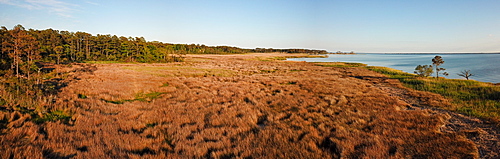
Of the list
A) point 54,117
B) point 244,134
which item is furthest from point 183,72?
point 244,134

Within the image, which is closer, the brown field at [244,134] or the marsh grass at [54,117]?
the brown field at [244,134]

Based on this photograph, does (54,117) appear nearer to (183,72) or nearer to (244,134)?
(244,134)

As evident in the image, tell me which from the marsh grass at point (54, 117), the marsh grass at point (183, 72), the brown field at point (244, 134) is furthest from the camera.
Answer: the marsh grass at point (183, 72)

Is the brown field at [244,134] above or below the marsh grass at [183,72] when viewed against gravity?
below

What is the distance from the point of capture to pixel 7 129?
5812mm

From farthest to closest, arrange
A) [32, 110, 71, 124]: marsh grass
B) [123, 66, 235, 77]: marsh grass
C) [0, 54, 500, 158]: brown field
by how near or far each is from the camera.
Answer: [123, 66, 235, 77]: marsh grass < [32, 110, 71, 124]: marsh grass < [0, 54, 500, 158]: brown field

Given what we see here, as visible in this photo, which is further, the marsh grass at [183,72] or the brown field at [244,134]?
the marsh grass at [183,72]

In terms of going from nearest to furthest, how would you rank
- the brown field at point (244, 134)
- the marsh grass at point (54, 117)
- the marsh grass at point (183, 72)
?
the brown field at point (244, 134) < the marsh grass at point (54, 117) < the marsh grass at point (183, 72)

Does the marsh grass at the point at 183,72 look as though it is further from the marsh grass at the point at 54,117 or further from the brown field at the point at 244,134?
the marsh grass at the point at 54,117

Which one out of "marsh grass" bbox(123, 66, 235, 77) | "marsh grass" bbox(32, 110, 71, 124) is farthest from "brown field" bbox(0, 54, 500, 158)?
"marsh grass" bbox(123, 66, 235, 77)

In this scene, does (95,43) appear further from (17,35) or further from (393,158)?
(393,158)

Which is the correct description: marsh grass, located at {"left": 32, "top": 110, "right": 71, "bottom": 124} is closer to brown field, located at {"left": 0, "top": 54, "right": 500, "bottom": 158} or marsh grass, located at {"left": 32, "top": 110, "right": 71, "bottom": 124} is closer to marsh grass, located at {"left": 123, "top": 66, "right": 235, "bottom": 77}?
brown field, located at {"left": 0, "top": 54, "right": 500, "bottom": 158}

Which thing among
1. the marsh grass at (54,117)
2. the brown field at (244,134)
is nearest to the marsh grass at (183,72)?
the brown field at (244,134)

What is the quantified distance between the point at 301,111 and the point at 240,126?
3.90 m
